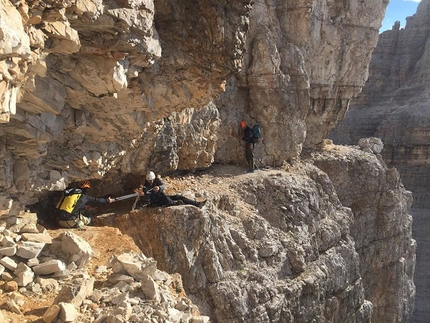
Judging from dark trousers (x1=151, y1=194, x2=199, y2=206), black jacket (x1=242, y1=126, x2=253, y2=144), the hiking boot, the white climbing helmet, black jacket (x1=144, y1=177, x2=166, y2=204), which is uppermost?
black jacket (x1=242, y1=126, x2=253, y2=144)

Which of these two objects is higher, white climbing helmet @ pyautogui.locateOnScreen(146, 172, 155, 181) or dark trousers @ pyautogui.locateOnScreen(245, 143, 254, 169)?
dark trousers @ pyautogui.locateOnScreen(245, 143, 254, 169)

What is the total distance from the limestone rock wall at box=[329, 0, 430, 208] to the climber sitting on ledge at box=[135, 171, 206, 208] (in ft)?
88.4

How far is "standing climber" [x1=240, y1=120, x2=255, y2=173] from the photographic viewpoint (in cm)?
1434

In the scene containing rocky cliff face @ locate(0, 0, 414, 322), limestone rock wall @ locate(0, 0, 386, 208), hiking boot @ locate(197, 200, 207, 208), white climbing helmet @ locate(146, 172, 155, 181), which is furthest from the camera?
hiking boot @ locate(197, 200, 207, 208)

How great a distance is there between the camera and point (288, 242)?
12570 mm

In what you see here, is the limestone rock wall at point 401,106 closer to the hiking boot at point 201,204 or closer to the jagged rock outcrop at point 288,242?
the jagged rock outcrop at point 288,242

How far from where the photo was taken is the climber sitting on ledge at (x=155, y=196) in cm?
973

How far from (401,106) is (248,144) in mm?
25321

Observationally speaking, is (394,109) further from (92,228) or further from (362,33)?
(92,228)

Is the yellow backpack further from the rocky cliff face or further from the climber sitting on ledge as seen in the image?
the climber sitting on ledge

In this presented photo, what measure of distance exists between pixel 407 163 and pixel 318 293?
2388cm

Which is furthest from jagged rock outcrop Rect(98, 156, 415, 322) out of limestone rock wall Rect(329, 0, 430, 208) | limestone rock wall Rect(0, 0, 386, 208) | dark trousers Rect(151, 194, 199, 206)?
limestone rock wall Rect(329, 0, 430, 208)

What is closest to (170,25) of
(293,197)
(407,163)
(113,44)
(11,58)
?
(113,44)

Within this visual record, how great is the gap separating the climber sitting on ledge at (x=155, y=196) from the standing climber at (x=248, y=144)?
15.5 ft
